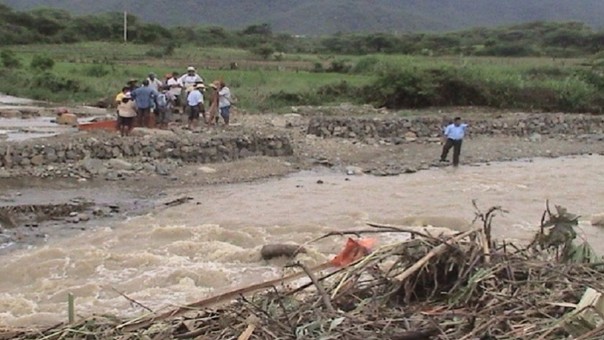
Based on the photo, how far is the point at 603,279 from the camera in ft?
15.1

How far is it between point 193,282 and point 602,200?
9.20 metres

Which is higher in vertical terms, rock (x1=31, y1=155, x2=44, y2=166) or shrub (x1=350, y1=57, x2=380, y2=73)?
shrub (x1=350, y1=57, x2=380, y2=73)

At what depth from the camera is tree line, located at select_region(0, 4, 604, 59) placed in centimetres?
5879

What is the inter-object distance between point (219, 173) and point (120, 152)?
2.11m

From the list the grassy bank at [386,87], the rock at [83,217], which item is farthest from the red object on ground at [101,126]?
the grassy bank at [386,87]

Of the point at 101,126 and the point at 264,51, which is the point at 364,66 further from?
the point at 101,126

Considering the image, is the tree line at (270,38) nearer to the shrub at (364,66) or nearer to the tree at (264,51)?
the tree at (264,51)

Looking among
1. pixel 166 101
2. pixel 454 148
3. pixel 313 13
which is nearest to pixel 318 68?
pixel 166 101

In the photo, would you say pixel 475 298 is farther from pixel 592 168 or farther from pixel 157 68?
pixel 157 68

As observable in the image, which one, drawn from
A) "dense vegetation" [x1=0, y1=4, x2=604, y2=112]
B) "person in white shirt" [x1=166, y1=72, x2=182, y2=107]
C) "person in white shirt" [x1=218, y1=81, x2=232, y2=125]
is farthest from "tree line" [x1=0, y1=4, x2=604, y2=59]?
"person in white shirt" [x1=218, y1=81, x2=232, y2=125]

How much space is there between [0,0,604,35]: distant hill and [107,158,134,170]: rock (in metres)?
115

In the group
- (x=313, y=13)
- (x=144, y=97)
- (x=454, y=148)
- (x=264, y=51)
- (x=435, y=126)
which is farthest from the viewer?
(x=313, y=13)

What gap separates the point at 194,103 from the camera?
62.7 feet

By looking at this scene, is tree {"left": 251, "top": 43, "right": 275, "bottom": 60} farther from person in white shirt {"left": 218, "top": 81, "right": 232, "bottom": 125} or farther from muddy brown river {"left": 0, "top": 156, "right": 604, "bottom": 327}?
muddy brown river {"left": 0, "top": 156, "right": 604, "bottom": 327}
